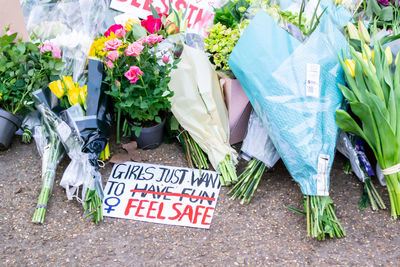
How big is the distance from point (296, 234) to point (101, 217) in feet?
3.04

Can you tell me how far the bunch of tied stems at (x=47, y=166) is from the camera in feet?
7.32

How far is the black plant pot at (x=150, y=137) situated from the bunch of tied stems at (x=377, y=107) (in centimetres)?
96

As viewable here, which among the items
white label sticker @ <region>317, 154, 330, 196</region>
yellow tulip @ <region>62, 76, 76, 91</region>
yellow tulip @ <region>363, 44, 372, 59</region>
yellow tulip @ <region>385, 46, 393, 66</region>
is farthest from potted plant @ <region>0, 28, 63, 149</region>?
yellow tulip @ <region>385, 46, 393, 66</region>

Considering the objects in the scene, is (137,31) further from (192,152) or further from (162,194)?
(162,194)

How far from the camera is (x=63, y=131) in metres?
2.35

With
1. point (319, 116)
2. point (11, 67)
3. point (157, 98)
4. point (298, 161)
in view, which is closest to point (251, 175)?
point (298, 161)

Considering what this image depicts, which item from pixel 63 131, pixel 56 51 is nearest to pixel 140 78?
pixel 63 131

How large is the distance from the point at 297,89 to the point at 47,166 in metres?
1.30

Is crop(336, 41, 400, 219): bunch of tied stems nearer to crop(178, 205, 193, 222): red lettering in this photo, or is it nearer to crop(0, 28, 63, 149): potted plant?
crop(178, 205, 193, 222): red lettering

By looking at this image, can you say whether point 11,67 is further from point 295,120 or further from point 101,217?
point 295,120

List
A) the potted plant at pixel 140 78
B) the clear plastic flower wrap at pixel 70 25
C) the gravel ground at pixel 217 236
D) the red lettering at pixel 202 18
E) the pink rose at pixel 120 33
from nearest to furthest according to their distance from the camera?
the gravel ground at pixel 217 236 → the potted plant at pixel 140 78 → the pink rose at pixel 120 33 → the clear plastic flower wrap at pixel 70 25 → the red lettering at pixel 202 18

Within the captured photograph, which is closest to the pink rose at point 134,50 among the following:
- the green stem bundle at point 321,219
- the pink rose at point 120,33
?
the pink rose at point 120,33

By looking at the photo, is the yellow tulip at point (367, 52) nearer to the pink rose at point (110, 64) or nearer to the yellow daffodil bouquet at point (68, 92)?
the pink rose at point (110, 64)

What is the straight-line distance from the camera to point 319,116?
7.04 ft
